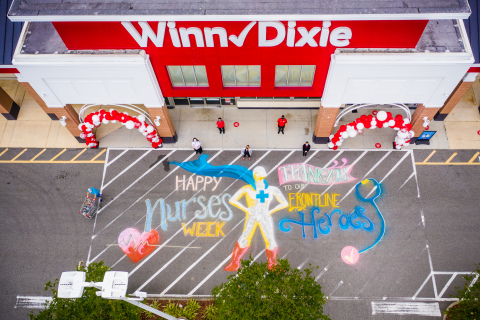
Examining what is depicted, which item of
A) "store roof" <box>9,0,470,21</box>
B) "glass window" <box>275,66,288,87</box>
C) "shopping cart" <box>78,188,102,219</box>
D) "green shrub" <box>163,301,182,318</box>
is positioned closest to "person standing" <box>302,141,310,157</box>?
"glass window" <box>275,66,288,87</box>

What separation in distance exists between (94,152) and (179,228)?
8.44 m

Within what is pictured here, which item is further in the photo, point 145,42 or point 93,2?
point 145,42

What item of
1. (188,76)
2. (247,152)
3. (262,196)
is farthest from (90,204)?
(262,196)

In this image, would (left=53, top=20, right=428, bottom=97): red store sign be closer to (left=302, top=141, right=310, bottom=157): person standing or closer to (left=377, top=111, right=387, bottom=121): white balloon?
(left=377, top=111, right=387, bottom=121): white balloon

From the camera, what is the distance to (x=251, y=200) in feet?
77.2

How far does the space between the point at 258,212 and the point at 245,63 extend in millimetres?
9318

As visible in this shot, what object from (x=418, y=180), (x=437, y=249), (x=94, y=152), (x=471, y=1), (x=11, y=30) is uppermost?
(x=471, y=1)

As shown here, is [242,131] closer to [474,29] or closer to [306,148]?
[306,148]

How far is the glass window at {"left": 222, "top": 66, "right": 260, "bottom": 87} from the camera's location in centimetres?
2144

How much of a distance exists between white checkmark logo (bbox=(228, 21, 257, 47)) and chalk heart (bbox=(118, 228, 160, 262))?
1260cm

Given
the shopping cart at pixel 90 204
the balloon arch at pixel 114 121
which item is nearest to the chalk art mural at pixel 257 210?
the shopping cart at pixel 90 204

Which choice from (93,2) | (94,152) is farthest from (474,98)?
(94,152)

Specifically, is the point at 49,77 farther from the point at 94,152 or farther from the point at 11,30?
the point at 94,152

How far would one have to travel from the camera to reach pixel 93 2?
16.4 meters
